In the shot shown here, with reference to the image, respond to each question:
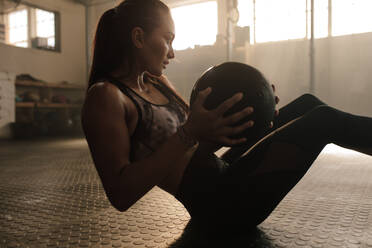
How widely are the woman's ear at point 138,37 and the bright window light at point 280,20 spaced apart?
4684mm

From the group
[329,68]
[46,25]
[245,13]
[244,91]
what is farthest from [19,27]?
[244,91]

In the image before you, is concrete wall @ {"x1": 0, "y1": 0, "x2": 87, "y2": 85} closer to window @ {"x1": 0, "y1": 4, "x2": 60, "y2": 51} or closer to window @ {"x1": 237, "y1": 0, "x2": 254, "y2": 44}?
window @ {"x1": 0, "y1": 4, "x2": 60, "y2": 51}

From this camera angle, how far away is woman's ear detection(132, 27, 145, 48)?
980 millimetres

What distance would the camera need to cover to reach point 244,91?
88 cm

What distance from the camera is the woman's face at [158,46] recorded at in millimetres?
990

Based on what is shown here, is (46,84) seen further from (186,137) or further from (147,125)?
(186,137)

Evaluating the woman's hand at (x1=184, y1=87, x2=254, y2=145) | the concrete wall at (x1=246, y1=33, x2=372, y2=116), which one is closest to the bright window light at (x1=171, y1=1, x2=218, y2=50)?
the concrete wall at (x1=246, y1=33, x2=372, y2=116)

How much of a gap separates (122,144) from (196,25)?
5749 mm

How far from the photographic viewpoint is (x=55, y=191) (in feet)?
6.09

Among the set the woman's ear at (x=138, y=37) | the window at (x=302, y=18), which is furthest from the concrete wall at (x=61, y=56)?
the woman's ear at (x=138, y=37)

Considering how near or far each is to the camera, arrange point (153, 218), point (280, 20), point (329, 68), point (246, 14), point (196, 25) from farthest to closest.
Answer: point (196, 25) < point (246, 14) < point (280, 20) < point (329, 68) < point (153, 218)

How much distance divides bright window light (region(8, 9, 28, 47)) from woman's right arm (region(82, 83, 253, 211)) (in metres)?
6.71

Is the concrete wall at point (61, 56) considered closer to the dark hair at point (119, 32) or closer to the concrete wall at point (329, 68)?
the concrete wall at point (329, 68)

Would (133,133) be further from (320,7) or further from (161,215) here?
(320,7)
